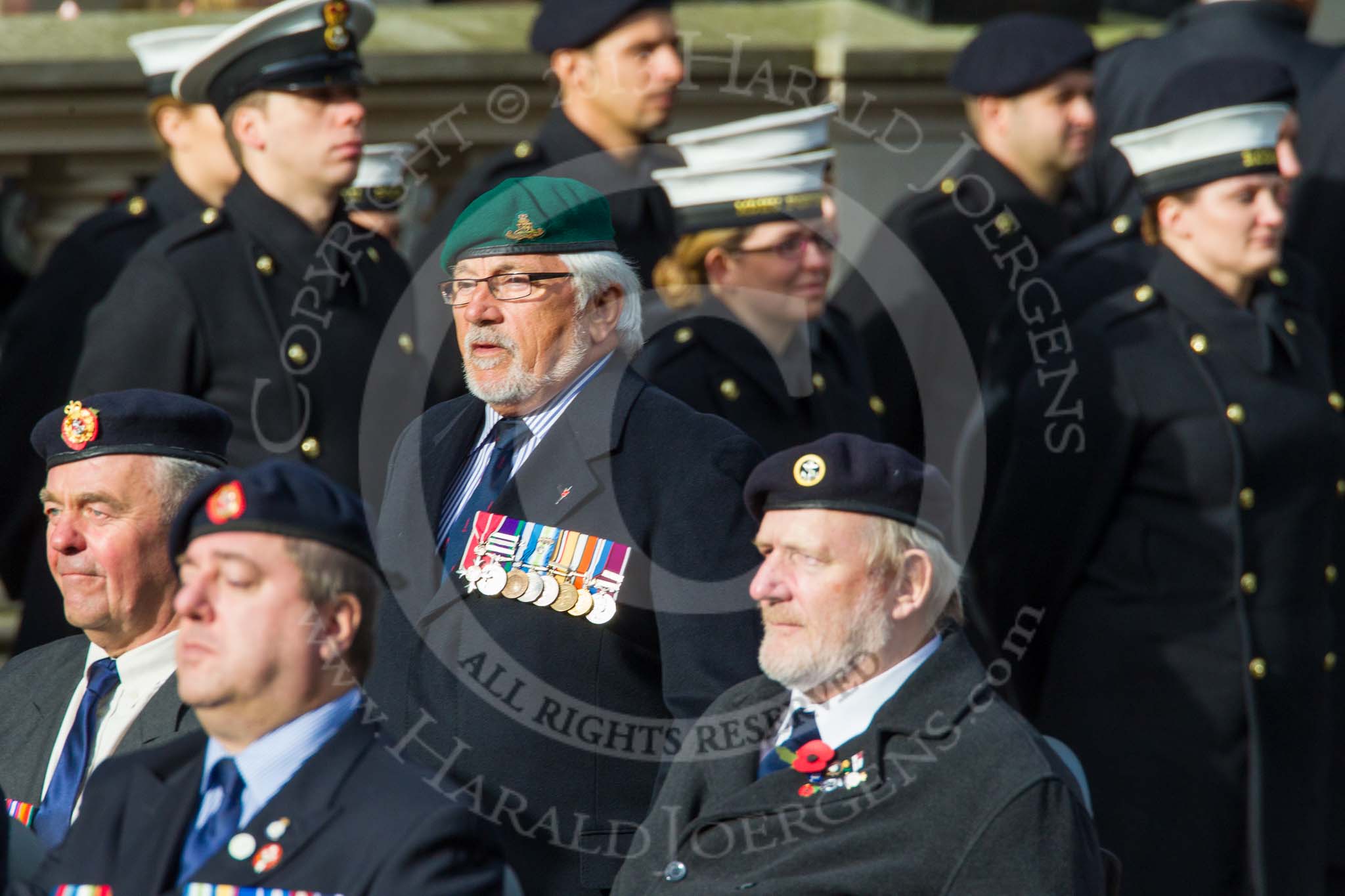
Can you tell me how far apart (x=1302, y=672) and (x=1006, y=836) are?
215cm

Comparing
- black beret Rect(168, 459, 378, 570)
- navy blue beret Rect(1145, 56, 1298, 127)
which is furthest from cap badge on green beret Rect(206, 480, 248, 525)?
navy blue beret Rect(1145, 56, 1298, 127)

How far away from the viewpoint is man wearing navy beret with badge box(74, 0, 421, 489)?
5301 mm

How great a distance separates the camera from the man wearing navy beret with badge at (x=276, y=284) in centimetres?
530

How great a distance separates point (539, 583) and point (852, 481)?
0.61 metres

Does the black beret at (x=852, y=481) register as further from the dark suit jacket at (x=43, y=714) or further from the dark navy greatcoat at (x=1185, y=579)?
the dark navy greatcoat at (x=1185, y=579)

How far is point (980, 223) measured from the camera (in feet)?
21.6

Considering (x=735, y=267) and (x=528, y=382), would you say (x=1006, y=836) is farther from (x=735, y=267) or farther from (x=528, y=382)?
(x=735, y=267)

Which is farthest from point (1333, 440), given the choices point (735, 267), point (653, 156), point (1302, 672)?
point (653, 156)

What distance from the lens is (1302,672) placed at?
5.39 metres

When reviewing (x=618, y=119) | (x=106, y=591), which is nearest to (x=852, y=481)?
(x=106, y=591)

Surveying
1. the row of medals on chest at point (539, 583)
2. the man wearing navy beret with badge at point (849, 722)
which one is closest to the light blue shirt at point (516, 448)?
the row of medals on chest at point (539, 583)

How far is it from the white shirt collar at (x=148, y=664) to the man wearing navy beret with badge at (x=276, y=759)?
811 millimetres

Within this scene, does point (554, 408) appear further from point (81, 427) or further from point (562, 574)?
point (81, 427)

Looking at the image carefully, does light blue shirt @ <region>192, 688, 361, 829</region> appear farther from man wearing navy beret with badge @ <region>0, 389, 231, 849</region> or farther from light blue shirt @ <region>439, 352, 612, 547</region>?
light blue shirt @ <region>439, 352, 612, 547</region>
